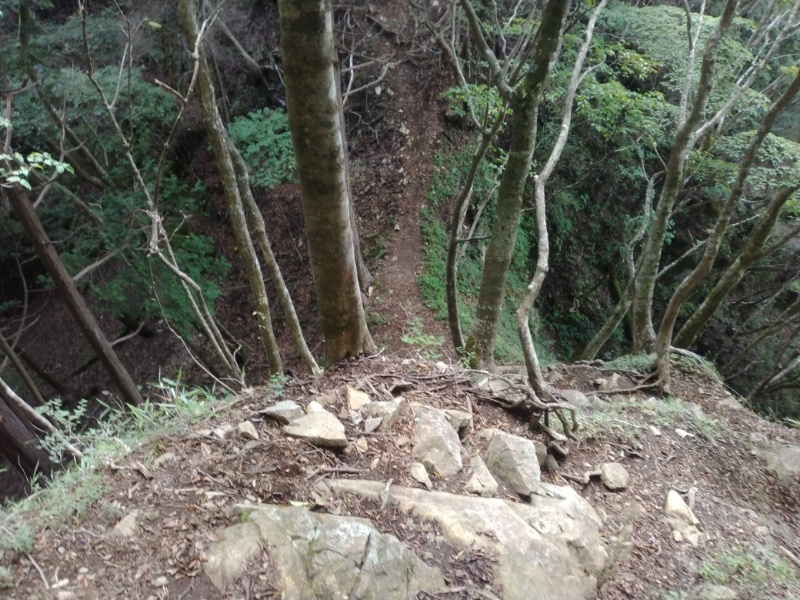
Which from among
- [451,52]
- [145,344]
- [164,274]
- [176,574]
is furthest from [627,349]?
[176,574]

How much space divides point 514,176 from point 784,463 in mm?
3062

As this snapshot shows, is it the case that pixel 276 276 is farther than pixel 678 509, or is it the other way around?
pixel 276 276

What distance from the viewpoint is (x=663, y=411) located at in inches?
166

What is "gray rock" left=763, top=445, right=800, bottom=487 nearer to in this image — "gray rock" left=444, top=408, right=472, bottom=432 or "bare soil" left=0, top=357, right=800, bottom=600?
"bare soil" left=0, top=357, right=800, bottom=600

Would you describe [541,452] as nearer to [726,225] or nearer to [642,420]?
[642,420]

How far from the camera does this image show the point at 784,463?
3867 millimetres

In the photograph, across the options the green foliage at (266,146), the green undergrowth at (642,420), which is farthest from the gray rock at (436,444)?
the green foliage at (266,146)

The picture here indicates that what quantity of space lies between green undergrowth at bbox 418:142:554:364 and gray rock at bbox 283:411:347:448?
5.06m

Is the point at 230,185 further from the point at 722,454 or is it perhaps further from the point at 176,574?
the point at 722,454

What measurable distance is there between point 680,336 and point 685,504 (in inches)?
156

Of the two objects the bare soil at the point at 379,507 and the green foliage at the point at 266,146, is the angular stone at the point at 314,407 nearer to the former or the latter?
the bare soil at the point at 379,507

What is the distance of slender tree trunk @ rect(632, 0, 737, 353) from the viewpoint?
16.3 ft

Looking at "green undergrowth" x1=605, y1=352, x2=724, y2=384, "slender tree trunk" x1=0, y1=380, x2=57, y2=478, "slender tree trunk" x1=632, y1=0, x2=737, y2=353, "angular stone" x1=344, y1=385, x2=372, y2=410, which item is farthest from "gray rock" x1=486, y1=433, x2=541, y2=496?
"slender tree trunk" x1=0, y1=380, x2=57, y2=478

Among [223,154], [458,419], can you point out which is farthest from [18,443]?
[458,419]
